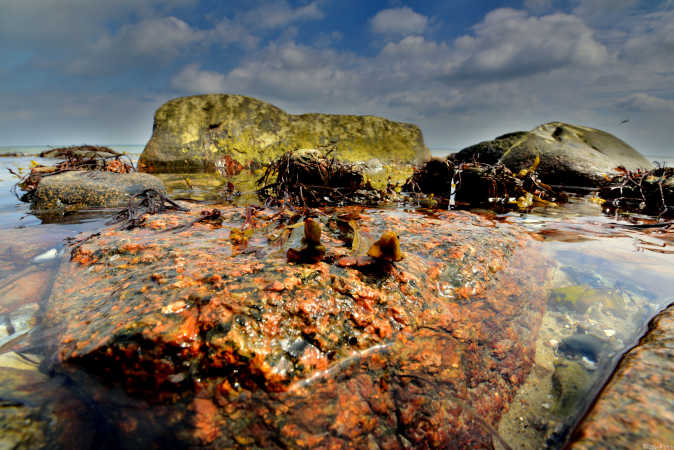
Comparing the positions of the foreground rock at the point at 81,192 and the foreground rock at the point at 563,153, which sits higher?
the foreground rock at the point at 563,153

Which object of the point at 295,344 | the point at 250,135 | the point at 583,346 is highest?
the point at 250,135

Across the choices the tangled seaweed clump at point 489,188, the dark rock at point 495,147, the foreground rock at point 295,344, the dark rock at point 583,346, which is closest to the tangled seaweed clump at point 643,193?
the tangled seaweed clump at point 489,188

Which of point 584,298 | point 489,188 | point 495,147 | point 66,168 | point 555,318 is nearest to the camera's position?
point 555,318

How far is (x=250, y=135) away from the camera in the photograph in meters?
9.12

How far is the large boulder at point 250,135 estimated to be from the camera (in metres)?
8.65

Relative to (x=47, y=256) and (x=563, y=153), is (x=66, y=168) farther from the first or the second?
(x=563, y=153)

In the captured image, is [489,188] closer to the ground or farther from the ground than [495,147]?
closer to the ground

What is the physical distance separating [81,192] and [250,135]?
5.85 meters

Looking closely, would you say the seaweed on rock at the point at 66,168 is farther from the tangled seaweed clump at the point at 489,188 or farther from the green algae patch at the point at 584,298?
the green algae patch at the point at 584,298

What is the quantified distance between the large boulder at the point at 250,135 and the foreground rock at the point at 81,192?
4.67 meters

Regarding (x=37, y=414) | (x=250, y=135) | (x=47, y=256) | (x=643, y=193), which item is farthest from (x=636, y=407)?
(x=250, y=135)

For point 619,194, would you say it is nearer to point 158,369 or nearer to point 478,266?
point 478,266

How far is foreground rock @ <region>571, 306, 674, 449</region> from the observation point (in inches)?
26.4

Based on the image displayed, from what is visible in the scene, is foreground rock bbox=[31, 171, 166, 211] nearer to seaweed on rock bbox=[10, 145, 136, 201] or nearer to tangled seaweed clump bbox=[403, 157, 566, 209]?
seaweed on rock bbox=[10, 145, 136, 201]
